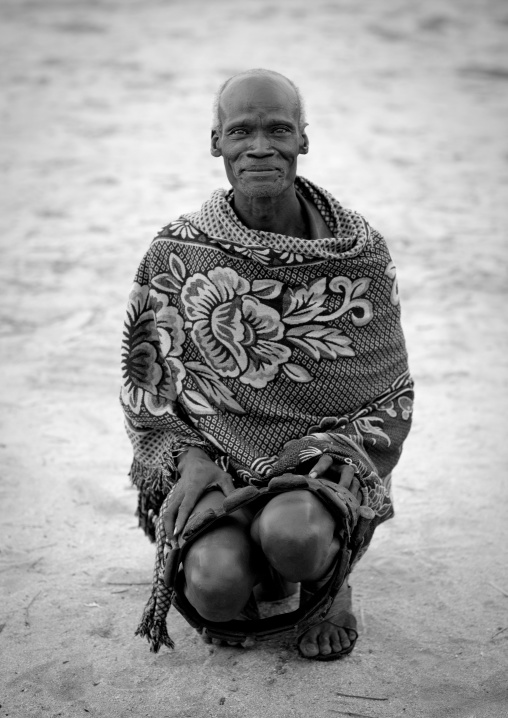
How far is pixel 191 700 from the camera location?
2.31 meters

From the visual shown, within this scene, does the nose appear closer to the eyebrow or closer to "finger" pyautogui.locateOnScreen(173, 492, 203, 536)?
the eyebrow

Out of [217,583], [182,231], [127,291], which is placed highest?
[182,231]

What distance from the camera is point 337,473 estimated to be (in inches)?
92.7

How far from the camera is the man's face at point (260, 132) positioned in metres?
2.44

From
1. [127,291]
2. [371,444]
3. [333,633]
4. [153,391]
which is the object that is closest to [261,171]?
[153,391]

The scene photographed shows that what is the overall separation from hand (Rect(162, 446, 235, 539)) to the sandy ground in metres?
0.41

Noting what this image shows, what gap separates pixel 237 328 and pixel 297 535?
0.63m

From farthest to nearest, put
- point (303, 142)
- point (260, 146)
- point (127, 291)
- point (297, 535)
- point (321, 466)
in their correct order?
1. point (127, 291)
2. point (303, 142)
3. point (260, 146)
4. point (321, 466)
5. point (297, 535)

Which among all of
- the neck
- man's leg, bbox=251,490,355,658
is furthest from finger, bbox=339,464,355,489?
the neck

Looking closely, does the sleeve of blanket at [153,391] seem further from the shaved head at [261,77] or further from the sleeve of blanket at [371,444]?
the shaved head at [261,77]

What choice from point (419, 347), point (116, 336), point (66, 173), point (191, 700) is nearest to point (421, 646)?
point (191, 700)

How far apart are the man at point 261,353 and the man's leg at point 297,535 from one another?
133 mm

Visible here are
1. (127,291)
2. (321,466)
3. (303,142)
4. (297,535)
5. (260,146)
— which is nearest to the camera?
(297,535)

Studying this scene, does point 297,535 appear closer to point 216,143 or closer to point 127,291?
point 216,143
